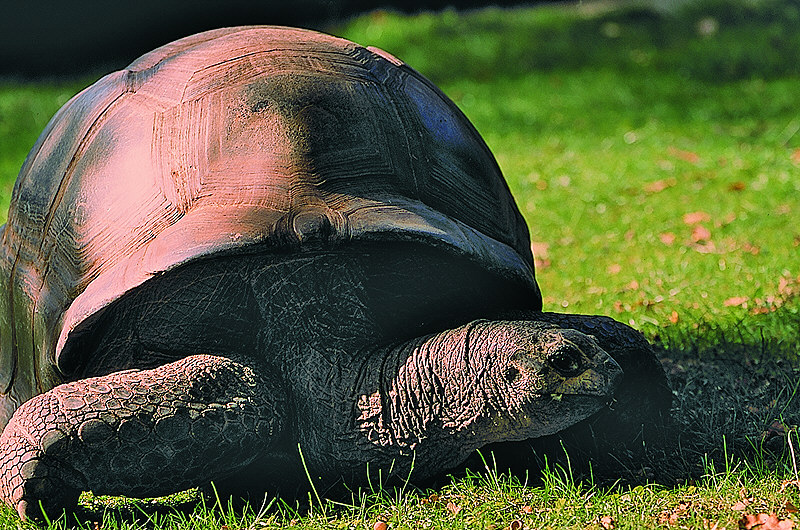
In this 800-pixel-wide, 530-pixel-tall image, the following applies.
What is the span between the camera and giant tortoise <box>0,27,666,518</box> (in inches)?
98.0

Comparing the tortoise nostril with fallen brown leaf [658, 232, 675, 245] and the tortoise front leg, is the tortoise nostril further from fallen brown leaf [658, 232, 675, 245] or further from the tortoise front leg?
fallen brown leaf [658, 232, 675, 245]

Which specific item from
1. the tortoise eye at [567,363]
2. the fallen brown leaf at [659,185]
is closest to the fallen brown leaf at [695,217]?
the fallen brown leaf at [659,185]

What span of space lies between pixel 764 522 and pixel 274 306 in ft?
4.54

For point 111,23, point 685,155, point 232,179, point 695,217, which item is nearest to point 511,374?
point 232,179

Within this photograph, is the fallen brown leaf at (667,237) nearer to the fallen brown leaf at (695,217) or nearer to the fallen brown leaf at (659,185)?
the fallen brown leaf at (695,217)

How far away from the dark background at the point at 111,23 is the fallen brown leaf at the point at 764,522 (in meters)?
10.2

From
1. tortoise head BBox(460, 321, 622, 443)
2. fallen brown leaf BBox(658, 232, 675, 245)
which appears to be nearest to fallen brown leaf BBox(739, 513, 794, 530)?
tortoise head BBox(460, 321, 622, 443)

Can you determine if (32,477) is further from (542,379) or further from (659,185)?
(659,185)

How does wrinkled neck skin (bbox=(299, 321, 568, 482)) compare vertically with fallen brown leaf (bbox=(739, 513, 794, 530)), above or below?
above

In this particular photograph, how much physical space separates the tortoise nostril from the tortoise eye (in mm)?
90

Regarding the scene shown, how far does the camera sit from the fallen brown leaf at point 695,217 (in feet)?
20.0

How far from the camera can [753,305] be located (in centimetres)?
441

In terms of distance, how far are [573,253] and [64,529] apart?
3.86 meters

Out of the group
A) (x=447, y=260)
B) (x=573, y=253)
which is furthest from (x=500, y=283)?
(x=573, y=253)
